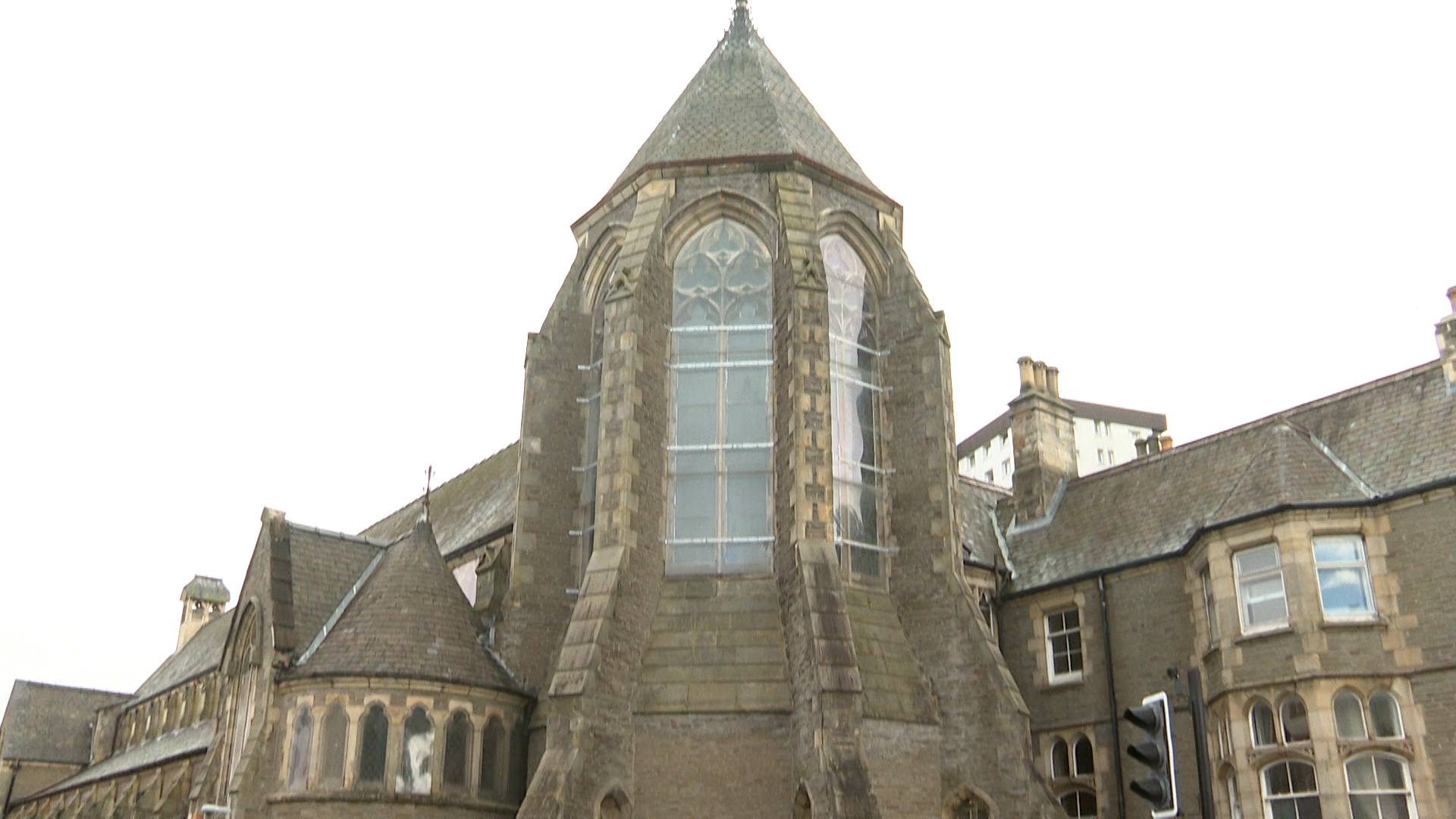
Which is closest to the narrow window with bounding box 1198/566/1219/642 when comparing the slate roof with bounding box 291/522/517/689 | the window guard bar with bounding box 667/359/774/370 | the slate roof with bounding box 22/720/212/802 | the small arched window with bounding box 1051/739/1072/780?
the small arched window with bounding box 1051/739/1072/780

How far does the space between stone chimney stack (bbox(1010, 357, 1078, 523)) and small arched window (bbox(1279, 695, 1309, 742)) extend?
9.41m

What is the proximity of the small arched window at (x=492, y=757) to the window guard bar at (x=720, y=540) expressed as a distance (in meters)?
4.36

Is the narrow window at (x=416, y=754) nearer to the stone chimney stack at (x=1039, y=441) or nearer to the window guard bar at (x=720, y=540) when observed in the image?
the window guard bar at (x=720, y=540)

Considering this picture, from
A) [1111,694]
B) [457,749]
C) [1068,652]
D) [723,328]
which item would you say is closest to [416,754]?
[457,749]

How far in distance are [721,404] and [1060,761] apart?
9.99 meters

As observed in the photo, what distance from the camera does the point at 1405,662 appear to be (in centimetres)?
2105

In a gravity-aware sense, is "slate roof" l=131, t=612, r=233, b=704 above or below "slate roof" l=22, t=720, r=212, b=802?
above

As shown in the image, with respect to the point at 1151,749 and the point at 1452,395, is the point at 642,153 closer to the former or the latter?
the point at 1452,395

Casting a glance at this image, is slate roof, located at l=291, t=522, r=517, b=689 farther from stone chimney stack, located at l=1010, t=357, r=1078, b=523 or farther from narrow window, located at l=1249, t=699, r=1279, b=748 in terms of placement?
stone chimney stack, located at l=1010, t=357, r=1078, b=523

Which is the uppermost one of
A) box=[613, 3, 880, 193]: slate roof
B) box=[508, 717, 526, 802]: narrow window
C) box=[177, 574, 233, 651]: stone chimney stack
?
box=[613, 3, 880, 193]: slate roof

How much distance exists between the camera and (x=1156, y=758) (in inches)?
371

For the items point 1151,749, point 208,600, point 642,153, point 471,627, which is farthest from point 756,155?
point 208,600

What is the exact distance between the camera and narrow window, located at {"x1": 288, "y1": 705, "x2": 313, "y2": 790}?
71.6 feet

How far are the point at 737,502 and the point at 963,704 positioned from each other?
205 inches
